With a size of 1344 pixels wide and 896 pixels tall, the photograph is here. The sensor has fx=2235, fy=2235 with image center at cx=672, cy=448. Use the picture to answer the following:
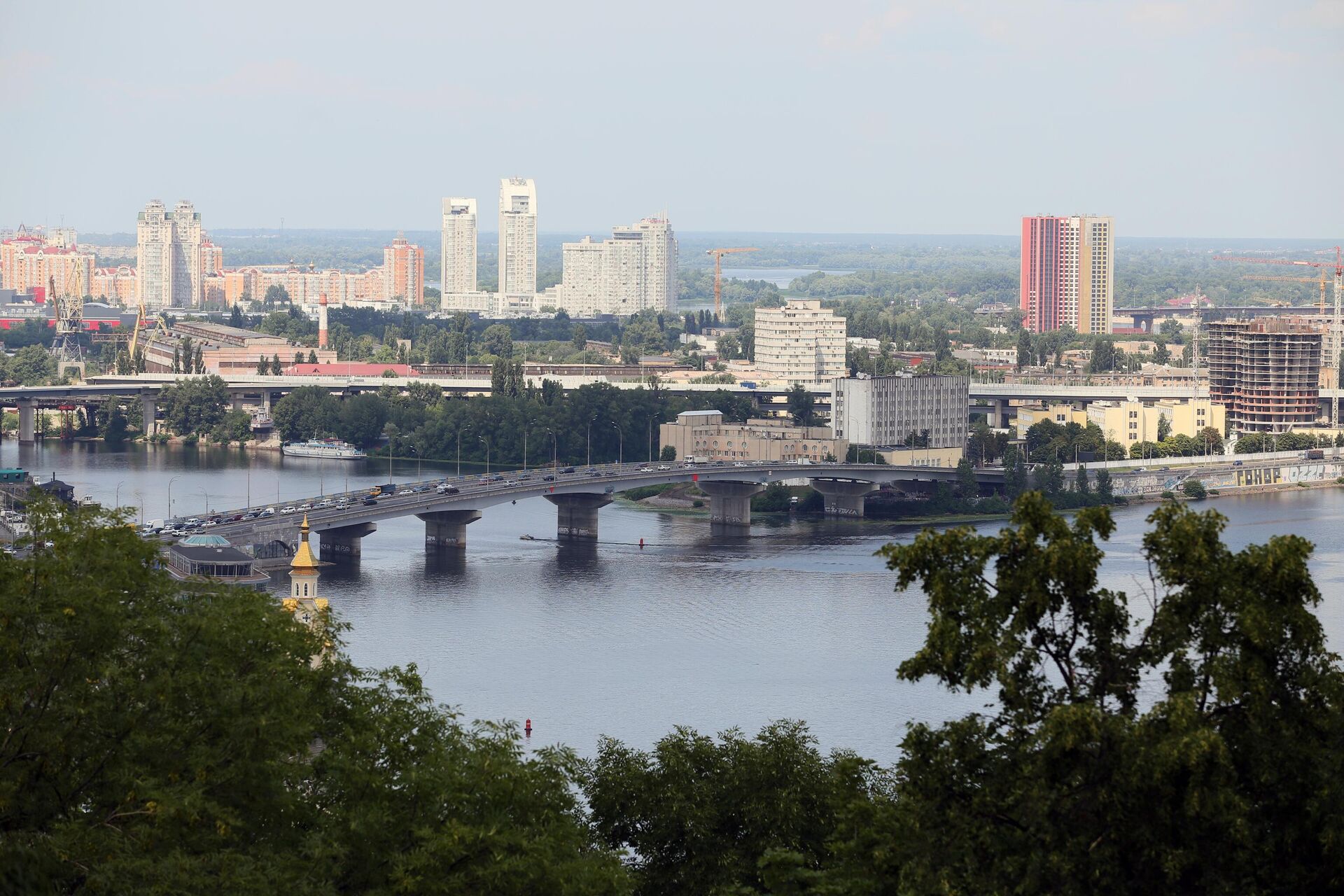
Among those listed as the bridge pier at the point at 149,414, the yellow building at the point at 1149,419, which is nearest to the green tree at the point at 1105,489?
the yellow building at the point at 1149,419

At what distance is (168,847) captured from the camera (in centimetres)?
556

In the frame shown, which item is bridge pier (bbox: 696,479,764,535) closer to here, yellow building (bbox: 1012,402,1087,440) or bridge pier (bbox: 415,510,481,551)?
bridge pier (bbox: 415,510,481,551)

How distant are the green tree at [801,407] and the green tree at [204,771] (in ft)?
77.3

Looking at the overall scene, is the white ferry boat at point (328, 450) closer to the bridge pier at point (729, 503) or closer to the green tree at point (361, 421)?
the green tree at point (361, 421)

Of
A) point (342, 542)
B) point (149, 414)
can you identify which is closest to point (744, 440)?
point (342, 542)

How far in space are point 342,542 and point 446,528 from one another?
4.23 ft

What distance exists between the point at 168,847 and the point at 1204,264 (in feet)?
322

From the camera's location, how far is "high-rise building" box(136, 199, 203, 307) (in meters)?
65.8

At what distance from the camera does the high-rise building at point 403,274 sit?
70.9 meters

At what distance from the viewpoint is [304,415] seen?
1235 inches

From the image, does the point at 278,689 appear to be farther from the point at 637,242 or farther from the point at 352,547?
the point at 637,242

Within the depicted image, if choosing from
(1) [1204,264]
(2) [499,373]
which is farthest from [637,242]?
(1) [1204,264]

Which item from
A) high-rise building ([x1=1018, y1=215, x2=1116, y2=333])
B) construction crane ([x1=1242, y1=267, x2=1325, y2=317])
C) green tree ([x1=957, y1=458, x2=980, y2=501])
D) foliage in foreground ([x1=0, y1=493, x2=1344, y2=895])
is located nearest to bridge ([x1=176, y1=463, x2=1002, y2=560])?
green tree ([x1=957, y1=458, x2=980, y2=501])

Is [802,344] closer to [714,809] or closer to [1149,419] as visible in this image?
[1149,419]
